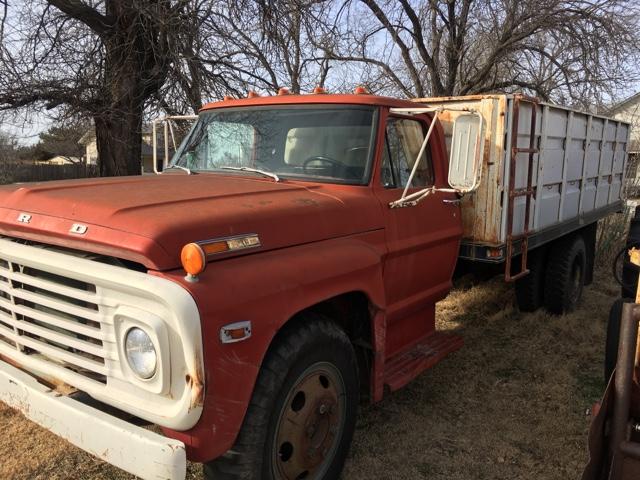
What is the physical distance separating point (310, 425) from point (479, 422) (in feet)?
5.54

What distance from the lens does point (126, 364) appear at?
227cm

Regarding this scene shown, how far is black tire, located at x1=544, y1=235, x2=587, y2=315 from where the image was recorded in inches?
242

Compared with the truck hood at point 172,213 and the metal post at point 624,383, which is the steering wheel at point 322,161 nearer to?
the truck hood at point 172,213

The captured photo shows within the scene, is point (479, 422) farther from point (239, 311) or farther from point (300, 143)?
point (239, 311)

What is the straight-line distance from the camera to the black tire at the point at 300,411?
2.44 m

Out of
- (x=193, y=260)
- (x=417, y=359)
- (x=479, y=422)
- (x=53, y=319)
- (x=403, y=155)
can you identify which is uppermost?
(x=403, y=155)

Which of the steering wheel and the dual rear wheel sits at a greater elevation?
the steering wheel

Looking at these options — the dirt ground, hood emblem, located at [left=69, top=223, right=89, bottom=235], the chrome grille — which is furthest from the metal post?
hood emblem, located at [left=69, top=223, right=89, bottom=235]

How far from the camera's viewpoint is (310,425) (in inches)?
111

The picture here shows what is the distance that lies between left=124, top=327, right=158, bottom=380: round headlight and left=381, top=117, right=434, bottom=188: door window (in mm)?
1918

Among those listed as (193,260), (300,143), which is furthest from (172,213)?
(300,143)

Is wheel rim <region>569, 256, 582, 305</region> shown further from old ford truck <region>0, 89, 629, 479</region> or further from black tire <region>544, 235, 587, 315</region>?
old ford truck <region>0, 89, 629, 479</region>

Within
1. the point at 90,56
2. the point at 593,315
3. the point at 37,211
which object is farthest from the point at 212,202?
the point at 90,56

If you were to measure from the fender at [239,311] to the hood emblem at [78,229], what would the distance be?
48 cm
